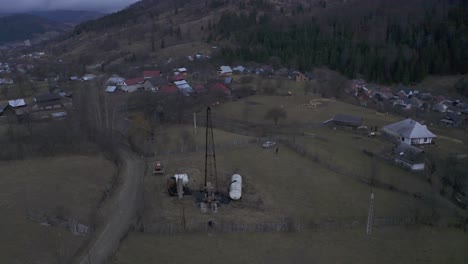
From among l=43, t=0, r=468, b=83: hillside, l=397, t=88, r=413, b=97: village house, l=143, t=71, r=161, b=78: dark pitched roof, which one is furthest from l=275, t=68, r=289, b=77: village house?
l=143, t=71, r=161, b=78: dark pitched roof

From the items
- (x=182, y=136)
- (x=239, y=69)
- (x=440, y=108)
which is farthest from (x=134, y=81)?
(x=440, y=108)

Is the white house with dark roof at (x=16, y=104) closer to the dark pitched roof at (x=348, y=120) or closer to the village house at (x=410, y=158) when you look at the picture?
the dark pitched roof at (x=348, y=120)

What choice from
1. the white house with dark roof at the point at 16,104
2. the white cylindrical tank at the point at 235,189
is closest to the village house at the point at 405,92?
the white cylindrical tank at the point at 235,189

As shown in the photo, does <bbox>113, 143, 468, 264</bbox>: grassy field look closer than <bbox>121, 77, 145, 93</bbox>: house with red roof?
Yes

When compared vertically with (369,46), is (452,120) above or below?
below

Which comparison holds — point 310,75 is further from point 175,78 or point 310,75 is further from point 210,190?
point 210,190

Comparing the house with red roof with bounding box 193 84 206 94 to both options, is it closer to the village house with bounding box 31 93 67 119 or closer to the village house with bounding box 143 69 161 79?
the village house with bounding box 143 69 161 79
